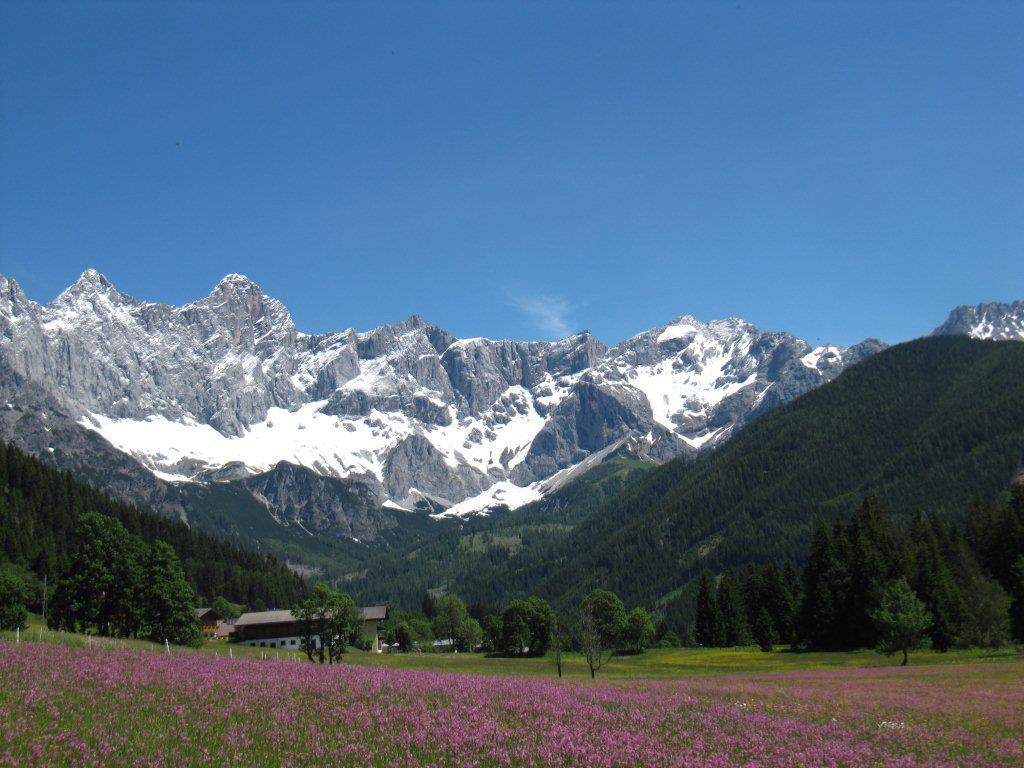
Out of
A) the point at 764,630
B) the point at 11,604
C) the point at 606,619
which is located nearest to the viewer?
the point at 11,604

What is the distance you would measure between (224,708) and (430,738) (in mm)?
6408

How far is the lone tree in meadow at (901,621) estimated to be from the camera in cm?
7025

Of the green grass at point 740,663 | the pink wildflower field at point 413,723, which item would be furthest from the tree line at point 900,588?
the pink wildflower field at point 413,723

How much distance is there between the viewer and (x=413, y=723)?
2214 centimetres

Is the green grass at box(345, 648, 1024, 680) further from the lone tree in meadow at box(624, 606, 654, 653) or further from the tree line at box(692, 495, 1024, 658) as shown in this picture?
the lone tree in meadow at box(624, 606, 654, 653)

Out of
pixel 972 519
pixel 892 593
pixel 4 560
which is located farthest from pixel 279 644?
pixel 972 519

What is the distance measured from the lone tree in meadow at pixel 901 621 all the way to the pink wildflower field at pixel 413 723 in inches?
1588

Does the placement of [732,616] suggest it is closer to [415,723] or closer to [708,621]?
[708,621]

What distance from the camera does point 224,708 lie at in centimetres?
2241

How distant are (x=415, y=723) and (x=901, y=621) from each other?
61.8 metres

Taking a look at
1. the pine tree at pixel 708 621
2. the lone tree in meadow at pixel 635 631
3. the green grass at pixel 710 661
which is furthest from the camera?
the lone tree in meadow at pixel 635 631

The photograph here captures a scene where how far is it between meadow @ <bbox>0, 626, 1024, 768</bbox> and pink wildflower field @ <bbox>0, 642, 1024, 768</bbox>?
0.22 ft

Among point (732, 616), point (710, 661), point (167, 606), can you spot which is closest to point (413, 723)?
point (167, 606)

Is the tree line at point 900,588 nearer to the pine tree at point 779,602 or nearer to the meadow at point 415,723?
the pine tree at point 779,602
